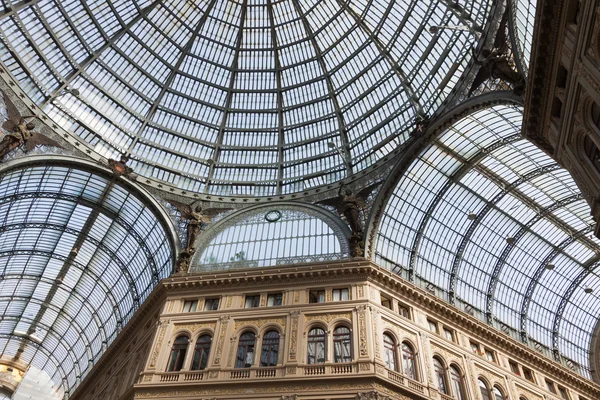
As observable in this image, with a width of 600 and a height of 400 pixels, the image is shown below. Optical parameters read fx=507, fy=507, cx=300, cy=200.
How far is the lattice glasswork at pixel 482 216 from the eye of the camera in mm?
39125

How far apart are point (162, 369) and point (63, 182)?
63.7 ft

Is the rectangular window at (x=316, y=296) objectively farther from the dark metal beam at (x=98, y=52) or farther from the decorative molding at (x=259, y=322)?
the dark metal beam at (x=98, y=52)

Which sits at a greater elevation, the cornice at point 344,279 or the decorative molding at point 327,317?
the cornice at point 344,279

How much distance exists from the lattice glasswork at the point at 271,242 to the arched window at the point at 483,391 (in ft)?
41.4

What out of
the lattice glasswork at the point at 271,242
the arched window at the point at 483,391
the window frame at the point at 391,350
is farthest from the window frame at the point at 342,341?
the arched window at the point at 483,391

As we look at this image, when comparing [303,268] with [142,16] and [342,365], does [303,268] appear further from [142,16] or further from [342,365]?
[142,16]

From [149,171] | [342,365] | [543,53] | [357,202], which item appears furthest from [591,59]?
[149,171]

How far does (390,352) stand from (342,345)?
10.3ft

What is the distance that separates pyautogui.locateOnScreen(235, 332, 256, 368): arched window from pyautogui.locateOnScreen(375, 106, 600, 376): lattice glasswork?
12013 millimetres

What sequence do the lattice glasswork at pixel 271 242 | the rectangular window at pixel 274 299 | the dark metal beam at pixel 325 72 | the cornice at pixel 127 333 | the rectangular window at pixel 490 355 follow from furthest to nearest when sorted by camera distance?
1. the dark metal beam at pixel 325 72
2. the lattice glasswork at pixel 271 242
3. the rectangular window at pixel 490 355
4. the cornice at pixel 127 333
5. the rectangular window at pixel 274 299

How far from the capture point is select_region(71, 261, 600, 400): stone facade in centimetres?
2834

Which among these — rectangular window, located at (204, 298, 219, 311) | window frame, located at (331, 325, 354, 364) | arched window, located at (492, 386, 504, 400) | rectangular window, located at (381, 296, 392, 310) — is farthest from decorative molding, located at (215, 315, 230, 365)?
arched window, located at (492, 386, 504, 400)

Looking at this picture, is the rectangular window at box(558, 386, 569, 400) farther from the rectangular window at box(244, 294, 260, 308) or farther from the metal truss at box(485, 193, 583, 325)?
the rectangular window at box(244, 294, 260, 308)

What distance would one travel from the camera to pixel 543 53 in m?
20.9
